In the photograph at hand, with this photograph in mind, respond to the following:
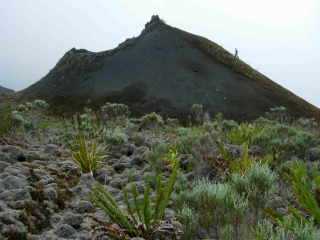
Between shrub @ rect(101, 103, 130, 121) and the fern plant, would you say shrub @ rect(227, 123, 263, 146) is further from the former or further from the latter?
the fern plant

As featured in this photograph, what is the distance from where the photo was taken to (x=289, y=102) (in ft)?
147

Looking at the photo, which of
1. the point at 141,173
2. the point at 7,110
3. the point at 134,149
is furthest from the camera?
the point at 7,110

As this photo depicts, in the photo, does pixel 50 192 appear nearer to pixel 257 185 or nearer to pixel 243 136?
pixel 257 185

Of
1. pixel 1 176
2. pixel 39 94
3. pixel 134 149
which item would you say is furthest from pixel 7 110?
pixel 39 94

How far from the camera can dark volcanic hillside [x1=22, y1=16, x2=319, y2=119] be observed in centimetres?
4144

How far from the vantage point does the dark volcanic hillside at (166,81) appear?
41438mm

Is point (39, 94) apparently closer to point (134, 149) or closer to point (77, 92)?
point (77, 92)

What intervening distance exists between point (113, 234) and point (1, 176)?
271 centimetres

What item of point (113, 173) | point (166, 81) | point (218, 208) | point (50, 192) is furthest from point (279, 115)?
point (218, 208)

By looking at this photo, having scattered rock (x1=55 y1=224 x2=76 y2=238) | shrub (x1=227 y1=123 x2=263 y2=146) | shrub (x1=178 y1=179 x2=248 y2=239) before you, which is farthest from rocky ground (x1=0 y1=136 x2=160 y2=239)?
shrub (x1=227 y1=123 x2=263 y2=146)

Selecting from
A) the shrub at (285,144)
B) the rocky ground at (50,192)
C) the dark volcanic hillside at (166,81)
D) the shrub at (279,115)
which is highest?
the dark volcanic hillside at (166,81)

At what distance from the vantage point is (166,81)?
144 ft

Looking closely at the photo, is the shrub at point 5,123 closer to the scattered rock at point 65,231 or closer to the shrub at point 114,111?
the scattered rock at point 65,231

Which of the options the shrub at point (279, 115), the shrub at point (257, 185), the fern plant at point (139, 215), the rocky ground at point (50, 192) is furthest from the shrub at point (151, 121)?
the shrub at point (257, 185)
